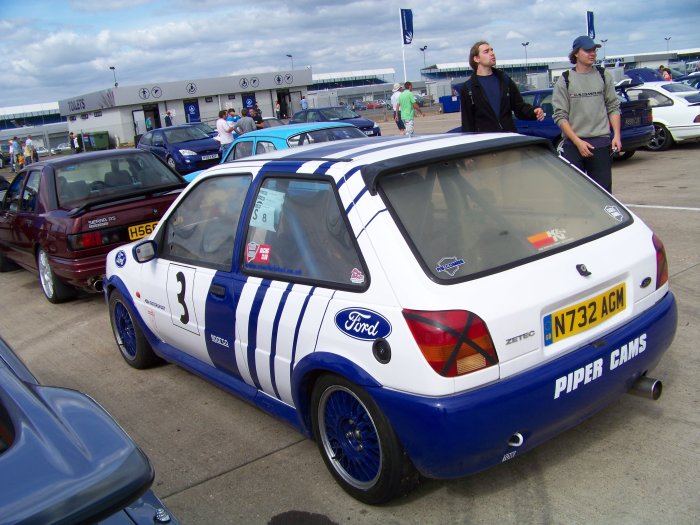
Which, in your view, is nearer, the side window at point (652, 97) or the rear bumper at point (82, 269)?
the rear bumper at point (82, 269)

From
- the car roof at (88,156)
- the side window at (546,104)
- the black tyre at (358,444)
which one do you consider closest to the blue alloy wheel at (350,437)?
the black tyre at (358,444)

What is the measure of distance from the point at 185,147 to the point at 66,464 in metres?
18.1

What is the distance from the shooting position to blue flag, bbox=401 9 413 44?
29.7m

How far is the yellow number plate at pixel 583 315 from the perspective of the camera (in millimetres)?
2750

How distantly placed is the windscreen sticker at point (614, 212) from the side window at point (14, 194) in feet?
23.1

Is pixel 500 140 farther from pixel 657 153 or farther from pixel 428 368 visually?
pixel 657 153

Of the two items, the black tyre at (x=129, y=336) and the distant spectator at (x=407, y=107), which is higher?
the distant spectator at (x=407, y=107)

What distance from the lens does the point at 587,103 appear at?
5656 mm

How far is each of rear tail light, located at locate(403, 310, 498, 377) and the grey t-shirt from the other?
368cm

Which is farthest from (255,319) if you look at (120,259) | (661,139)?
(661,139)

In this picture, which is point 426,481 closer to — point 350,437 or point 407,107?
point 350,437

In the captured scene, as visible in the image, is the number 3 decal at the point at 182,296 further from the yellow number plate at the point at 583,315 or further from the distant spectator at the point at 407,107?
the distant spectator at the point at 407,107

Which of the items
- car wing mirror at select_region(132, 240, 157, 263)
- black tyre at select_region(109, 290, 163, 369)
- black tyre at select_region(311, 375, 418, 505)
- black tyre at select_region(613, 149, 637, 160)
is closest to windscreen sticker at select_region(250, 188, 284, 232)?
black tyre at select_region(311, 375, 418, 505)

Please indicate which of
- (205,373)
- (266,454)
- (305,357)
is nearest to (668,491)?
(305,357)
